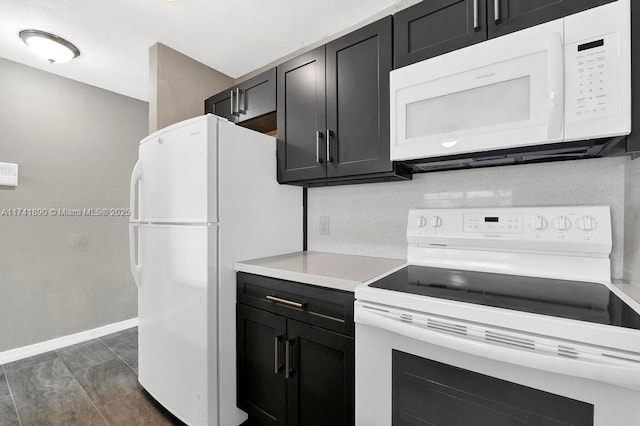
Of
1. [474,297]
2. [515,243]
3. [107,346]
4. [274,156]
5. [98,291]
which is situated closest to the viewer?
[474,297]

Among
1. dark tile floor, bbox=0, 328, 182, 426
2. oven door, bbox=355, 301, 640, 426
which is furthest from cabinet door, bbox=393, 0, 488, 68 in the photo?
dark tile floor, bbox=0, 328, 182, 426

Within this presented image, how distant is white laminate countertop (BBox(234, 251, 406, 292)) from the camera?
3.92 feet

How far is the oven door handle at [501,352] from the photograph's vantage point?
0.63 metres

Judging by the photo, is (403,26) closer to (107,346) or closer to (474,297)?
(474,297)

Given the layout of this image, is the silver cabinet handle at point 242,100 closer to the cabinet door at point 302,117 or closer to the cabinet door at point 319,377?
the cabinet door at point 302,117

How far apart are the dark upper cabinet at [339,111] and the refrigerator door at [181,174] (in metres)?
0.49

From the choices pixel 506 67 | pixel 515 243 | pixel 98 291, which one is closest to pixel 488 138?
pixel 506 67

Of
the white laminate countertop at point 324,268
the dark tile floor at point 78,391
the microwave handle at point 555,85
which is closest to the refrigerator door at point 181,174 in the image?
the white laminate countertop at point 324,268

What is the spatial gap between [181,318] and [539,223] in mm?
1815

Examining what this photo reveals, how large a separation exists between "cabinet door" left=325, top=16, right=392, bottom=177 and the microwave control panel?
67 centimetres

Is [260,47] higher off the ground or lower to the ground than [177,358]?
higher

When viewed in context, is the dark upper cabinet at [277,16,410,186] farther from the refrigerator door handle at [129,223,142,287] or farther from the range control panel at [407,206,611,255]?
the refrigerator door handle at [129,223,142,287]

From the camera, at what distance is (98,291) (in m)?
2.81

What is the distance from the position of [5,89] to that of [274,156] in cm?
245
